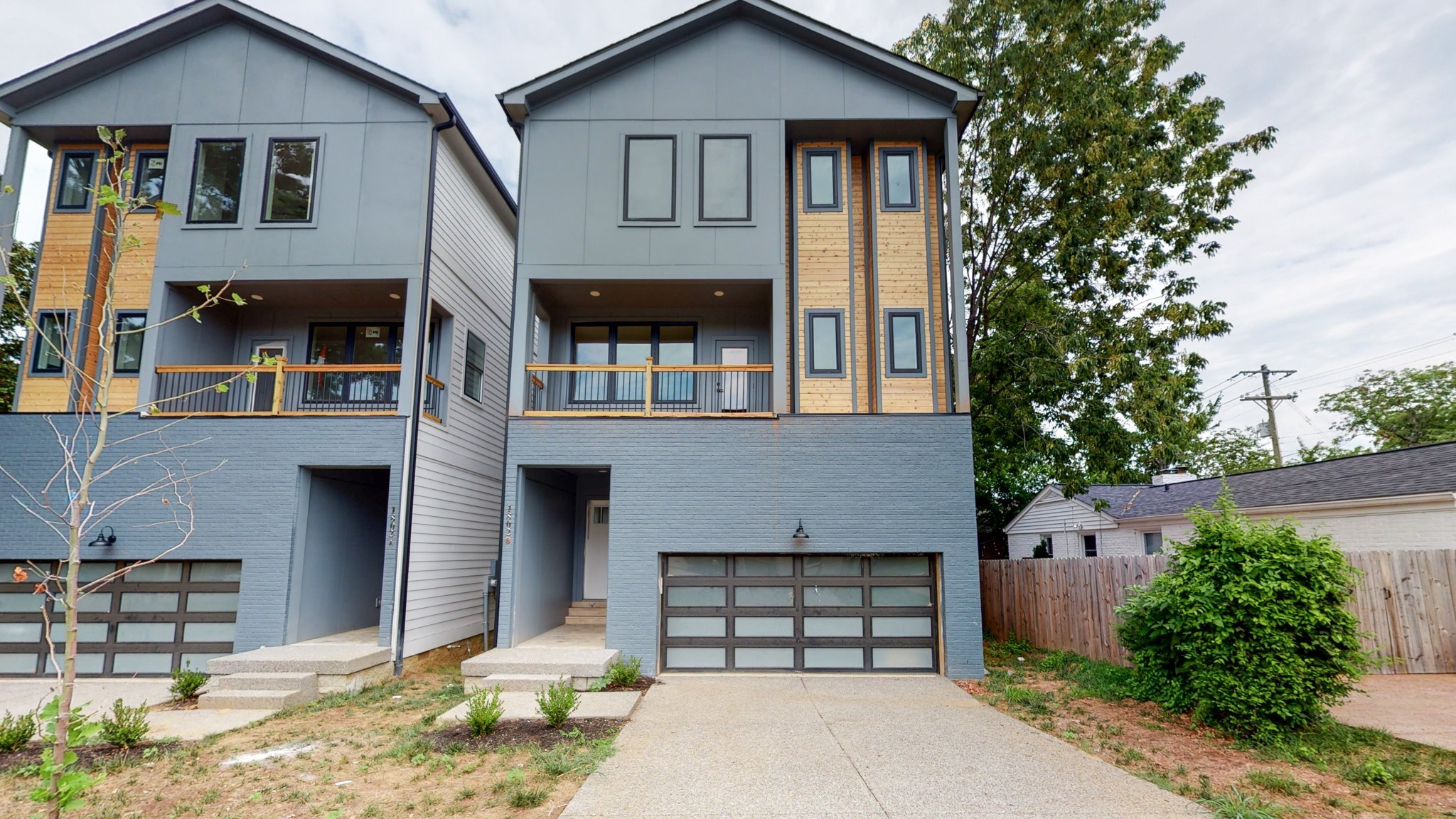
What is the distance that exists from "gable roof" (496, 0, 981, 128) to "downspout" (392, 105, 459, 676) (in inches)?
59.3

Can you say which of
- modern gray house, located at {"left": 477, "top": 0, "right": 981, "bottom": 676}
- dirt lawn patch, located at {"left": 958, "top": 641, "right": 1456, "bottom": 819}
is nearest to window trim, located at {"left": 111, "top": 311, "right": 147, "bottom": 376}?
modern gray house, located at {"left": 477, "top": 0, "right": 981, "bottom": 676}

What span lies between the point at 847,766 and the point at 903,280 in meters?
7.33

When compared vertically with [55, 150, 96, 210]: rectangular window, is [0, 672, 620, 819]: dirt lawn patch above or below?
below

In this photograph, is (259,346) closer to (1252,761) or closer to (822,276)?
(822,276)

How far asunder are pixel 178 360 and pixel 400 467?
164 inches

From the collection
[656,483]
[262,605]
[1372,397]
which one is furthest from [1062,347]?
[1372,397]

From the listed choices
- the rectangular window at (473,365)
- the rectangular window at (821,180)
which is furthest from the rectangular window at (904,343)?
the rectangular window at (473,365)

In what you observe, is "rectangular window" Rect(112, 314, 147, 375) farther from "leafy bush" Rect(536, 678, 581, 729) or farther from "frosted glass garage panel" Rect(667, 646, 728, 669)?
"frosted glass garage panel" Rect(667, 646, 728, 669)

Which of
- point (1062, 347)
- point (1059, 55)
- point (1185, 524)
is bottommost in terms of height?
point (1185, 524)

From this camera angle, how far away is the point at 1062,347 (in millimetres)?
12938

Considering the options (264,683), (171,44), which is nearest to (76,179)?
(171,44)

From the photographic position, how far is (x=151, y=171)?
38.0 ft

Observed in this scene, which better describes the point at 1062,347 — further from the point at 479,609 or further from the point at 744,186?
the point at 479,609

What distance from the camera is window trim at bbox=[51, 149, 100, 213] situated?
451 inches
